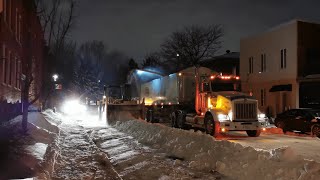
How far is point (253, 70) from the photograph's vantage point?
40000 mm

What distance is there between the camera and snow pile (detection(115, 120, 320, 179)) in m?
9.07

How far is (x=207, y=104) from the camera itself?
22.4 m

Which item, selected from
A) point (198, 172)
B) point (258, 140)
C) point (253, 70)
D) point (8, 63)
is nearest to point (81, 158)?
point (198, 172)

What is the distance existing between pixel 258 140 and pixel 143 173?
393 inches

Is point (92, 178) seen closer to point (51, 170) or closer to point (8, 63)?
point (51, 170)

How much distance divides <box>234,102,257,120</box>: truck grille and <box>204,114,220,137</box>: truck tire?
107 cm

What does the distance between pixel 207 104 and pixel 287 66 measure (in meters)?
14.4

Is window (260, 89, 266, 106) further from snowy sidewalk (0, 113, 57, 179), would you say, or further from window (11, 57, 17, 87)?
snowy sidewalk (0, 113, 57, 179)

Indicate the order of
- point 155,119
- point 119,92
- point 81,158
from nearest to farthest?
point 81,158
point 155,119
point 119,92

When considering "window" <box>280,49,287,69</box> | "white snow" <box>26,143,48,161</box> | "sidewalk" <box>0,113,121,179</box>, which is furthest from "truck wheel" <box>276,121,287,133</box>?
"white snow" <box>26,143,48,161</box>

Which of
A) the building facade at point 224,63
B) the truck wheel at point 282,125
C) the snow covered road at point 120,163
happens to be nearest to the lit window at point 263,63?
the truck wheel at point 282,125

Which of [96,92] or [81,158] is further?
[96,92]

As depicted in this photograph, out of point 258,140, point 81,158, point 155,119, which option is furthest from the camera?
point 155,119

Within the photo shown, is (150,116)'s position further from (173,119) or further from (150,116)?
(173,119)
